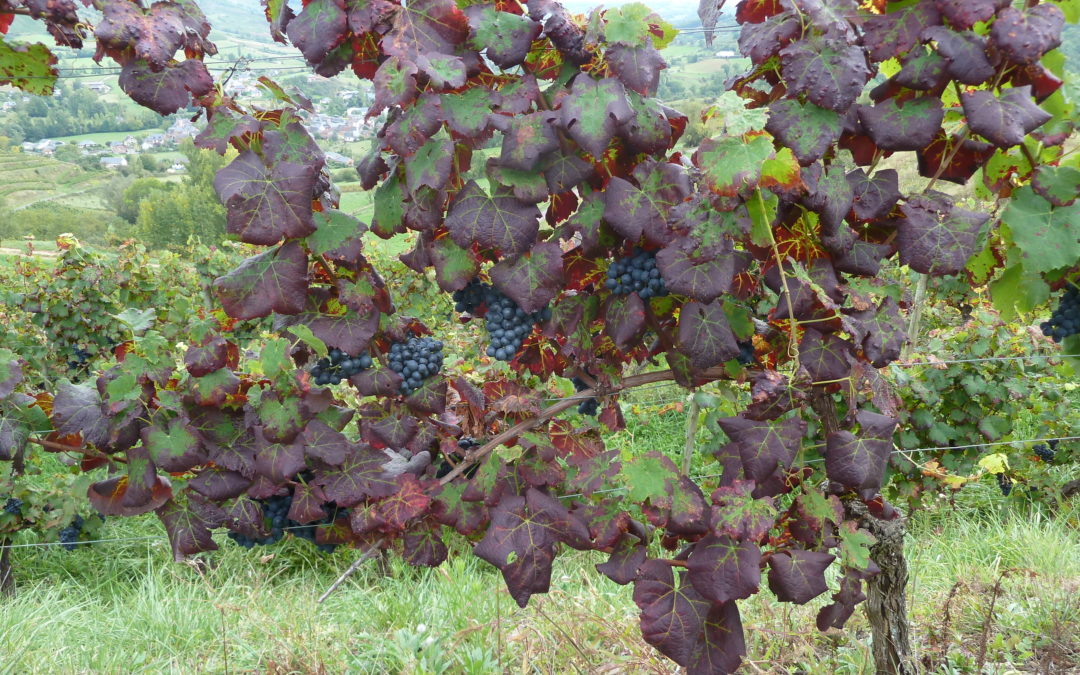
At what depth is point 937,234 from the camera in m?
1.38

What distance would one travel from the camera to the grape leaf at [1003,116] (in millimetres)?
1226

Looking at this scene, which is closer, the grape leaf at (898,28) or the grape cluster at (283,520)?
the grape leaf at (898,28)

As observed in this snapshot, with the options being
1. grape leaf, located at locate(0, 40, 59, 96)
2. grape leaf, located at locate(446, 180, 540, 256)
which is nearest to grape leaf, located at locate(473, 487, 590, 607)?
grape leaf, located at locate(446, 180, 540, 256)

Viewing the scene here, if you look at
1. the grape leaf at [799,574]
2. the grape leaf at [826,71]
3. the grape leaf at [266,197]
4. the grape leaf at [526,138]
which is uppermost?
the grape leaf at [826,71]

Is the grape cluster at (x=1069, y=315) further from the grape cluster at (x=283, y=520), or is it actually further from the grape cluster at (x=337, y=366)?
the grape cluster at (x=283, y=520)

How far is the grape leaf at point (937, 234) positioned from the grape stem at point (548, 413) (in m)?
0.42

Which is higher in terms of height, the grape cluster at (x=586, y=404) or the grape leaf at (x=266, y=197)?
the grape leaf at (x=266, y=197)

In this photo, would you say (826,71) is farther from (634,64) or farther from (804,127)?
(634,64)

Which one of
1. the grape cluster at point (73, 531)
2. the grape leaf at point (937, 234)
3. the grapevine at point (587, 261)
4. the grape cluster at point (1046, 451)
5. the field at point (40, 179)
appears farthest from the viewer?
the field at point (40, 179)

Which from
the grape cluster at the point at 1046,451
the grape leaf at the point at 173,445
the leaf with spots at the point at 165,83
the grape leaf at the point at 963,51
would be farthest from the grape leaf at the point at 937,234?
the grape cluster at the point at 1046,451

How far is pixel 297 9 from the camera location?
1421mm

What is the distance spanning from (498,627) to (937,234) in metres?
1.43

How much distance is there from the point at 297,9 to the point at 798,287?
1.06m

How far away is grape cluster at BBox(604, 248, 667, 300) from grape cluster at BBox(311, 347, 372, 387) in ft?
1.80
